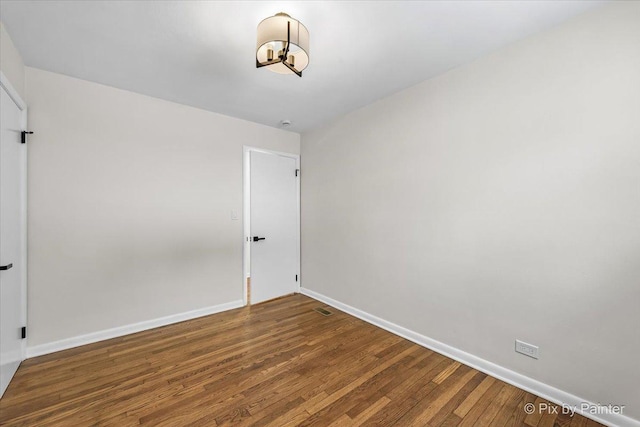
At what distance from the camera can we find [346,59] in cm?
221

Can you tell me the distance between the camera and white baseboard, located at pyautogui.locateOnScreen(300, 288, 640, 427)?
5.31 feet

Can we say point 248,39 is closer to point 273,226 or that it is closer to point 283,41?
point 283,41

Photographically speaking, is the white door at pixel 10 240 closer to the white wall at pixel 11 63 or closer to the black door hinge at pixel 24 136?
the black door hinge at pixel 24 136

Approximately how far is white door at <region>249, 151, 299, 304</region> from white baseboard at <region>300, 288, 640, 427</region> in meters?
1.43

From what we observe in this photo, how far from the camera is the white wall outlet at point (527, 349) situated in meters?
1.90

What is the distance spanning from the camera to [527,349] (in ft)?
6.36

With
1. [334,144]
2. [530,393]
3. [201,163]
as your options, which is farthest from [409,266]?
[201,163]

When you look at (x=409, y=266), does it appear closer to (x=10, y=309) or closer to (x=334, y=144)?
(x=334, y=144)

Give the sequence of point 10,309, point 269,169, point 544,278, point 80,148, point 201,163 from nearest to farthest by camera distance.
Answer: point 544,278
point 10,309
point 80,148
point 201,163
point 269,169

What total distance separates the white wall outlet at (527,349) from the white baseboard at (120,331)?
10.1ft

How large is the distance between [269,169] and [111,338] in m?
2.67

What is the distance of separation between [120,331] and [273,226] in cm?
210

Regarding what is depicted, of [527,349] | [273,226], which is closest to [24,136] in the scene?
[273,226]

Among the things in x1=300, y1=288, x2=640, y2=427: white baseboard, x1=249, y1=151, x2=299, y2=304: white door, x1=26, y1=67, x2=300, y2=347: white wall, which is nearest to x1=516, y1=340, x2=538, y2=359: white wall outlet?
x1=300, y1=288, x2=640, y2=427: white baseboard
